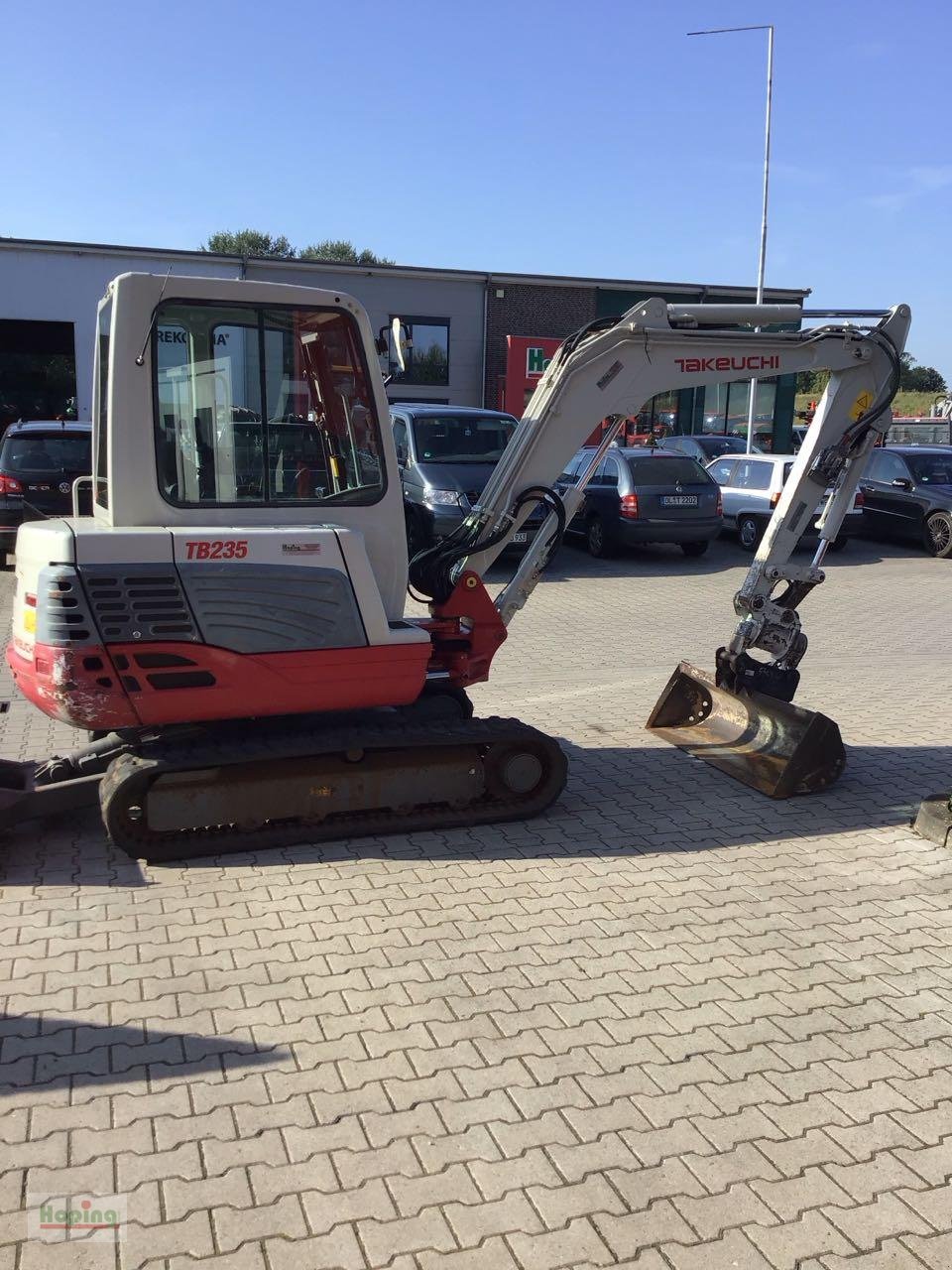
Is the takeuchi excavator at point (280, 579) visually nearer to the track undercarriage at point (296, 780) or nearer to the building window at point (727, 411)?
the track undercarriage at point (296, 780)

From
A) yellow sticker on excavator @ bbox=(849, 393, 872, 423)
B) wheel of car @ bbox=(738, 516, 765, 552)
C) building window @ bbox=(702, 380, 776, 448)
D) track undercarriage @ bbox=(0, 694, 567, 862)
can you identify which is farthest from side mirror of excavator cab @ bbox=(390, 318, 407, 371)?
building window @ bbox=(702, 380, 776, 448)

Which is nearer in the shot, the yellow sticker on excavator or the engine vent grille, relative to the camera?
the engine vent grille

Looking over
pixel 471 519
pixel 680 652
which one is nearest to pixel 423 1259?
pixel 471 519

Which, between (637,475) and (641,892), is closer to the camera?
(641,892)

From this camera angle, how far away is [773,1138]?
11.0 ft

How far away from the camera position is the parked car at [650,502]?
619 inches

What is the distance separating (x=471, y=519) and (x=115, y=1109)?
3.60m

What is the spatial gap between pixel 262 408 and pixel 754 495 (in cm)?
1338

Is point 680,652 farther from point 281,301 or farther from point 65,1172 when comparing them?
point 65,1172

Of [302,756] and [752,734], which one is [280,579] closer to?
[302,756]

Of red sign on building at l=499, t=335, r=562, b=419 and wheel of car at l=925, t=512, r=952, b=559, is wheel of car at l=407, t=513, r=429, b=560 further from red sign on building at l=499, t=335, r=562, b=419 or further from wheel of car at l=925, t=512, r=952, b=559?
red sign on building at l=499, t=335, r=562, b=419

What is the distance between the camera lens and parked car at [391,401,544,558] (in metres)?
13.5

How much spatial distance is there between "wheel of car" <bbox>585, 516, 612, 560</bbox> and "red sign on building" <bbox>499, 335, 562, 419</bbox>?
51.1ft

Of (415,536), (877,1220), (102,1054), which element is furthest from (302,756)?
(877,1220)
